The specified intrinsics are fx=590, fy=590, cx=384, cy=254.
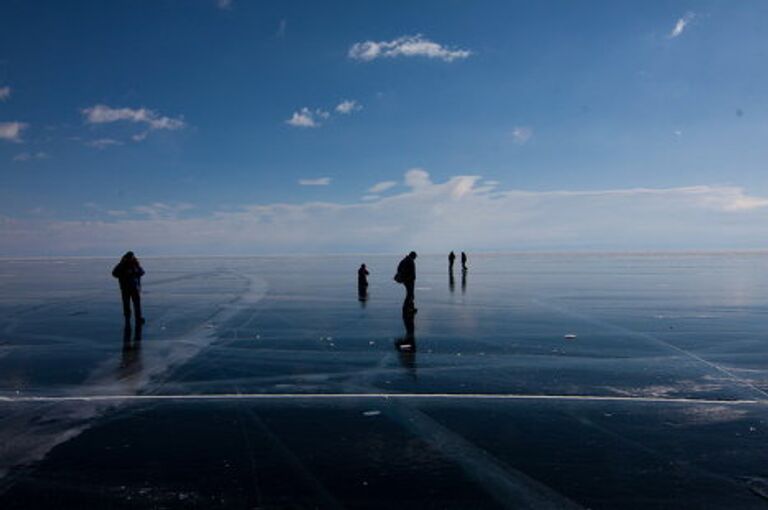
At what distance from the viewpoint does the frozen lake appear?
4902 mm

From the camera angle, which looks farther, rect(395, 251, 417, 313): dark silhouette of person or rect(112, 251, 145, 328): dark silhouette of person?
rect(395, 251, 417, 313): dark silhouette of person

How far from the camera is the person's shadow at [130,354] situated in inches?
388

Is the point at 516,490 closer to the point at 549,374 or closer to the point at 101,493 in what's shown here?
the point at 101,493

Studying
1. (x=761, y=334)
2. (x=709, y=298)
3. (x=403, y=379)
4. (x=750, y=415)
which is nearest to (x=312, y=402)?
(x=403, y=379)

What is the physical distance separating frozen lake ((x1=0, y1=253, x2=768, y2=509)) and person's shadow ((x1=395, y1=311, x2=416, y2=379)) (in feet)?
0.31

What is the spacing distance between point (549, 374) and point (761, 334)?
7413 mm

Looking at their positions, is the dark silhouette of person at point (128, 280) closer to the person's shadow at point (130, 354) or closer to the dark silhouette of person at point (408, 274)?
the person's shadow at point (130, 354)

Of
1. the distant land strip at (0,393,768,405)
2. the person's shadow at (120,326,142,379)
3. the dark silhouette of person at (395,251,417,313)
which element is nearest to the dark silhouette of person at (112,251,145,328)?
the person's shadow at (120,326,142,379)

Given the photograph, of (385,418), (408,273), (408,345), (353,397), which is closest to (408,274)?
(408,273)

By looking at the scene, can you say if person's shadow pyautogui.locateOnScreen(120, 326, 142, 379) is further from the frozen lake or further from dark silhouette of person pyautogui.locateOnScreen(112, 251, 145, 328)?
dark silhouette of person pyautogui.locateOnScreen(112, 251, 145, 328)

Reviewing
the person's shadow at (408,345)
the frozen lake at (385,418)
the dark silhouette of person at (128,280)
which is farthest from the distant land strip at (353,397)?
the dark silhouette of person at (128,280)

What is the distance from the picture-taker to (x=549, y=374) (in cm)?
948

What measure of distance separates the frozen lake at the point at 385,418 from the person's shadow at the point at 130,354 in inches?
2.7

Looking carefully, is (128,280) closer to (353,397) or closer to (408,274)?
(408,274)
